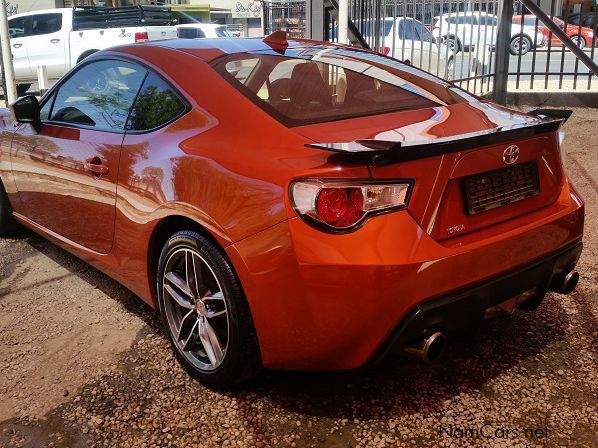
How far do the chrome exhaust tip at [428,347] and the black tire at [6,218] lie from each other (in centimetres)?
362

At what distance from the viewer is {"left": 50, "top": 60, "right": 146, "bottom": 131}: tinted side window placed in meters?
3.19

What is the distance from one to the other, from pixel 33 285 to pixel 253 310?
2.28m

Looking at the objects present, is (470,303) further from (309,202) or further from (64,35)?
(64,35)

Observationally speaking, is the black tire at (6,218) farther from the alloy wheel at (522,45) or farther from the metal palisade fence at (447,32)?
the alloy wheel at (522,45)

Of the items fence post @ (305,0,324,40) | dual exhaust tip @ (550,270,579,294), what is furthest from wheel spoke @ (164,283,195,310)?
fence post @ (305,0,324,40)

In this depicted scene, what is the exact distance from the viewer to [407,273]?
212 centimetres

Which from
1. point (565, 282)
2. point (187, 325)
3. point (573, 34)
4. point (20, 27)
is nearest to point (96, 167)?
point (187, 325)

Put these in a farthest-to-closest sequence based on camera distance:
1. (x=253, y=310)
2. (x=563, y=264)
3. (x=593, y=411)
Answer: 1. (x=563, y=264)
2. (x=593, y=411)
3. (x=253, y=310)

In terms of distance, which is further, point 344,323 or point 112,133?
point 112,133

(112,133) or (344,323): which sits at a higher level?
(112,133)

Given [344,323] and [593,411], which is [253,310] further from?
[593,411]

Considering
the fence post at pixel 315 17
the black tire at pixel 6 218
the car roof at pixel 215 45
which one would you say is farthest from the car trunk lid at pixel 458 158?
the fence post at pixel 315 17

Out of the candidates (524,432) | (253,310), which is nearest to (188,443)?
(253,310)

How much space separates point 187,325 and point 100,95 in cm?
147
